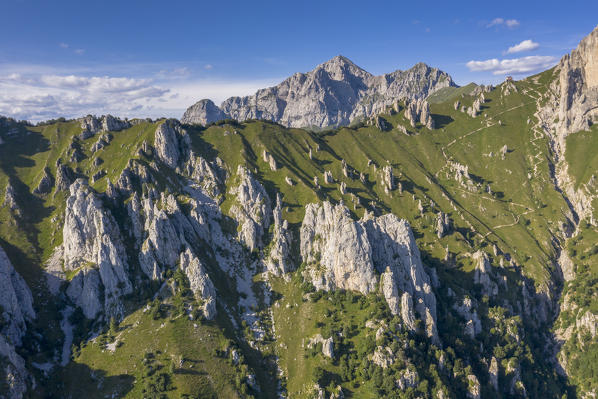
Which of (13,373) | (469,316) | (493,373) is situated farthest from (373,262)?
(13,373)

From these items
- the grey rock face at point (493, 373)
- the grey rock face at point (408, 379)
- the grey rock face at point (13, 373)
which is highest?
the grey rock face at point (13, 373)

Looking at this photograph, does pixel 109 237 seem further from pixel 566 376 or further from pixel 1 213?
pixel 566 376

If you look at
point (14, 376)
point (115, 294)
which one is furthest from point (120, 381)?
point (115, 294)

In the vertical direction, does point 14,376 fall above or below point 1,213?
below

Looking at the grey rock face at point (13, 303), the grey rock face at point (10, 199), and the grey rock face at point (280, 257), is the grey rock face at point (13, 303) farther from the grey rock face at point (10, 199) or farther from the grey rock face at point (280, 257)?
the grey rock face at point (280, 257)

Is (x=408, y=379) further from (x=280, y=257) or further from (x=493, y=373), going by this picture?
(x=280, y=257)

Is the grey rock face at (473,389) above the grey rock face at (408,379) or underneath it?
underneath

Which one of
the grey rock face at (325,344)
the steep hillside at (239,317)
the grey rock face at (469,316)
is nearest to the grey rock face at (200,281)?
the steep hillside at (239,317)

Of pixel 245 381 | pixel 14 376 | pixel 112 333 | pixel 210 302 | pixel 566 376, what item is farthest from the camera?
pixel 566 376
